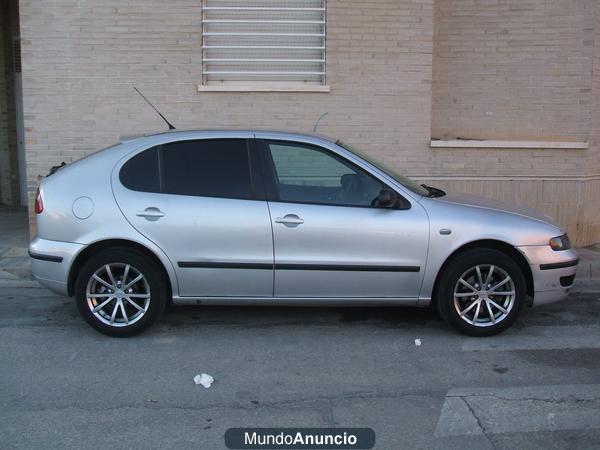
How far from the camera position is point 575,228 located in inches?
352

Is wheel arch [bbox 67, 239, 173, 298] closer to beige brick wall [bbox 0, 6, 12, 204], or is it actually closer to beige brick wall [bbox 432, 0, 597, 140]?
beige brick wall [bbox 432, 0, 597, 140]

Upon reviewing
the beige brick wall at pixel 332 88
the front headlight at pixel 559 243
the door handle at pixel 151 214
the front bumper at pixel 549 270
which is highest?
the beige brick wall at pixel 332 88

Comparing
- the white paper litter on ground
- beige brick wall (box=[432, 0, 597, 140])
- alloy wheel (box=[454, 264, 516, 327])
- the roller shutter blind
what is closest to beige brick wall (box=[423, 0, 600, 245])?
beige brick wall (box=[432, 0, 597, 140])

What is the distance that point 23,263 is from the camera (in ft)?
25.2

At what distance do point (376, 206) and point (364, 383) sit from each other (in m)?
1.43

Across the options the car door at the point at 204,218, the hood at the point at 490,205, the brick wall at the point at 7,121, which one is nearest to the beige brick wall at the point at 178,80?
the hood at the point at 490,205

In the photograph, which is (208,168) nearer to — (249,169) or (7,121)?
(249,169)

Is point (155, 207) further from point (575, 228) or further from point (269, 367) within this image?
point (575, 228)

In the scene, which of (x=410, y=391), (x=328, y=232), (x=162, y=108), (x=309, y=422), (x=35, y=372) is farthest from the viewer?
(x=162, y=108)

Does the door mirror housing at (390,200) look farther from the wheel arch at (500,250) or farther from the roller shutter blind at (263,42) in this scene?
the roller shutter blind at (263,42)

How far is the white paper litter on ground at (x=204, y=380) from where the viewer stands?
4.42 m

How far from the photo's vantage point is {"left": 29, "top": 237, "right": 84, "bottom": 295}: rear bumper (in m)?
5.19

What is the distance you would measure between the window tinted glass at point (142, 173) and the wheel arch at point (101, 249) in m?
0.45

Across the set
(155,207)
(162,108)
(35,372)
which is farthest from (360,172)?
(162,108)
